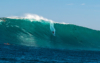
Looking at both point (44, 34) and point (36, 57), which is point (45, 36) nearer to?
point (44, 34)

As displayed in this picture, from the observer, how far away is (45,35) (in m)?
51.2

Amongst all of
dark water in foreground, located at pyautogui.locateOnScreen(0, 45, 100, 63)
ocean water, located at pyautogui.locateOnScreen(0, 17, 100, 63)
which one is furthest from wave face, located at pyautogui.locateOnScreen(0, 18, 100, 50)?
dark water in foreground, located at pyautogui.locateOnScreen(0, 45, 100, 63)

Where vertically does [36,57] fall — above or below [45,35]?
below

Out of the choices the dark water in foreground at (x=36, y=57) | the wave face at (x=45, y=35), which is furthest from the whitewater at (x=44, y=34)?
the dark water in foreground at (x=36, y=57)

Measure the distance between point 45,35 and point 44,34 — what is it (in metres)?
0.24

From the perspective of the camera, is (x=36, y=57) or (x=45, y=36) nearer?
(x=36, y=57)

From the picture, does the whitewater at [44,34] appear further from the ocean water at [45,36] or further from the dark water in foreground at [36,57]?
the dark water in foreground at [36,57]

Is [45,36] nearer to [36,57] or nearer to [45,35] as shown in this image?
[45,35]

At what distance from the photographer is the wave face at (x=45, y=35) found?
1865 inches

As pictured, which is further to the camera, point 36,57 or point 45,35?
point 45,35

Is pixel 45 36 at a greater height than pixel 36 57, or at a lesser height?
greater

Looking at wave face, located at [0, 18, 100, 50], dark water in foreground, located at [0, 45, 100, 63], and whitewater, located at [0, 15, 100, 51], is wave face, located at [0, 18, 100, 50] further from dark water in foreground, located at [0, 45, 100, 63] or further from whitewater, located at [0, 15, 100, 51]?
dark water in foreground, located at [0, 45, 100, 63]

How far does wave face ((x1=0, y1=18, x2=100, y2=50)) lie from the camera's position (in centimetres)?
4738

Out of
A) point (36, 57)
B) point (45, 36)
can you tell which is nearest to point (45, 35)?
point (45, 36)
